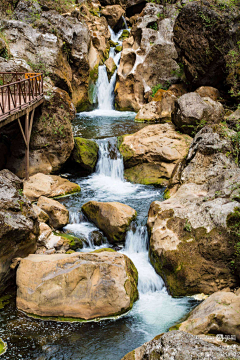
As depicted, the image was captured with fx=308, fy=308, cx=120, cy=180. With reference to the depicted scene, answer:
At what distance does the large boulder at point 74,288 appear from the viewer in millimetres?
5504

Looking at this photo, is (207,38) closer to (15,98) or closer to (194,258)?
(15,98)

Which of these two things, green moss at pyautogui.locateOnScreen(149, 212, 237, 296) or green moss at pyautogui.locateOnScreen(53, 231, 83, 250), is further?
green moss at pyautogui.locateOnScreen(53, 231, 83, 250)

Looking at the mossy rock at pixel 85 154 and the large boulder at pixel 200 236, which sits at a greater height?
the mossy rock at pixel 85 154

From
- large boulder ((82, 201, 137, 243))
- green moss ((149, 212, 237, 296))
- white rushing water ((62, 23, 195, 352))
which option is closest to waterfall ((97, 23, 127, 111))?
white rushing water ((62, 23, 195, 352))

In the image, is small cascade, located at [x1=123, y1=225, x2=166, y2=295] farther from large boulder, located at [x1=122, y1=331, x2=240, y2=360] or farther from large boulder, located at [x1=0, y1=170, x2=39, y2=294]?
large boulder, located at [x1=122, y1=331, x2=240, y2=360]

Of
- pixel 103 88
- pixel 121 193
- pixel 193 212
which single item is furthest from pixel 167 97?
pixel 193 212

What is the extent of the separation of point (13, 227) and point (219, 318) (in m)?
3.88

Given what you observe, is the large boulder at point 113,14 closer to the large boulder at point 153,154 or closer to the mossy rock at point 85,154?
the large boulder at point 153,154

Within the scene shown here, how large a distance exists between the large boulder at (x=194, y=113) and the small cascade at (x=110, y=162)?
283 centimetres

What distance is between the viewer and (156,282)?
666 centimetres

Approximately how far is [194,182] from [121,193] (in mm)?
2949

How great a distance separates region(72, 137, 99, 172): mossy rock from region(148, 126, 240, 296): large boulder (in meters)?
4.71

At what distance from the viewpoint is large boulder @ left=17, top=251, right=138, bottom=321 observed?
18.1 ft

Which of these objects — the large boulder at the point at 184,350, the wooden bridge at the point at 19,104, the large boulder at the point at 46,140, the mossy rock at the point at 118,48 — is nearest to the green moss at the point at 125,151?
the large boulder at the point at 46,140
